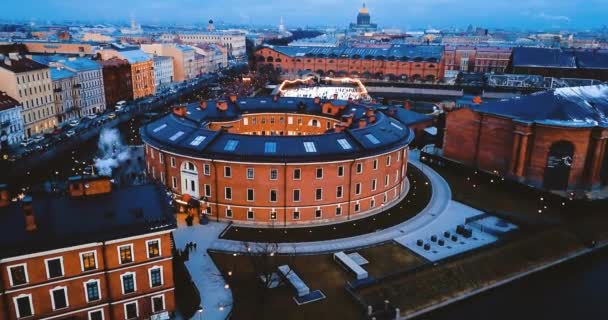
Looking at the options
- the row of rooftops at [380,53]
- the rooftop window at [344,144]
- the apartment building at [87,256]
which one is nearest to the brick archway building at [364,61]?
the row of rooftops at [380,53]

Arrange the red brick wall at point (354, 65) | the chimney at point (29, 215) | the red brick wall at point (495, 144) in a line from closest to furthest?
the chimney at point (29, 215) → the red brick wall at point (495, 144) → the red brick wall at point (354, 65)

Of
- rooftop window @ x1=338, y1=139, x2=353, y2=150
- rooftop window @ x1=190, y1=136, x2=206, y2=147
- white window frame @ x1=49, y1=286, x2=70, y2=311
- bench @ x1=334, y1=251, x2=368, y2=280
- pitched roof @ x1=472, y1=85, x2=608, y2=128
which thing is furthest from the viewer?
pitched roof @ x1=472, y1=85, x2=608, y2=128

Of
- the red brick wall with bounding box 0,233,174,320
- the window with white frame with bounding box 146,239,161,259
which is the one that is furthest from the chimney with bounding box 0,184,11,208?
the window with white frame with bounding box 146,239,161,259

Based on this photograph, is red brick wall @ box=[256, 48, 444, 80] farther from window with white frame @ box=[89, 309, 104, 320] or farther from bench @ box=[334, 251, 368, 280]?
window with white frame @ box=[89, 309, 104, 320]

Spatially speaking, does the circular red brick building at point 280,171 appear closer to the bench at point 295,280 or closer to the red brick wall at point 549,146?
the bench at point 295,280

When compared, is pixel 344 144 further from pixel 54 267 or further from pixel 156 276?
pixel 54 267

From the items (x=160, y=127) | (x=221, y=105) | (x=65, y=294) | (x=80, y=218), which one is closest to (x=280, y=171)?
(x=160, y=127)
